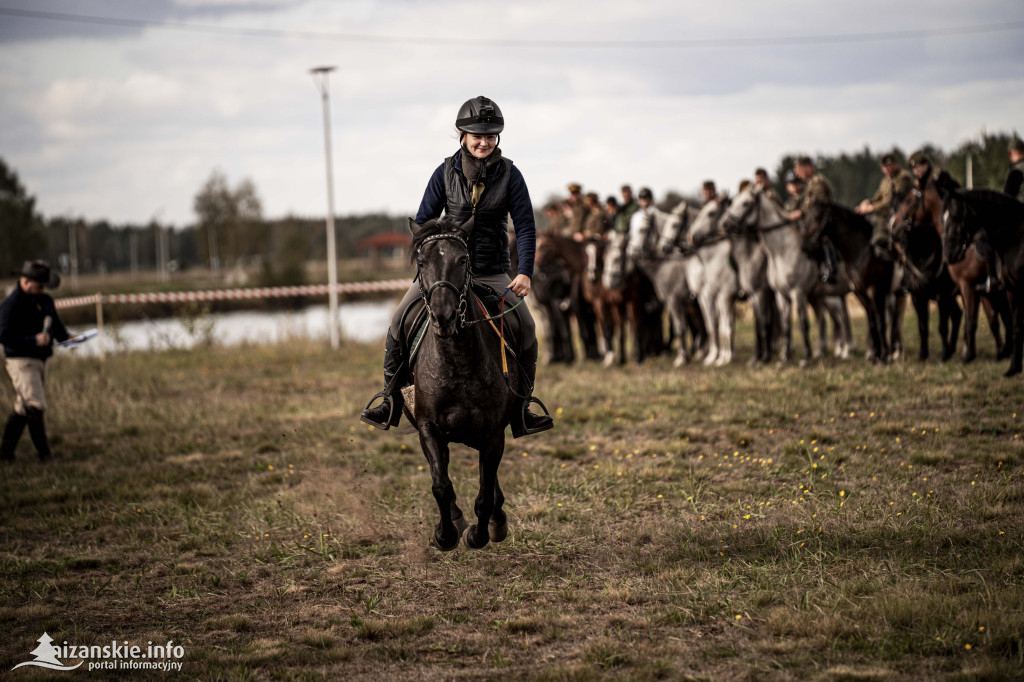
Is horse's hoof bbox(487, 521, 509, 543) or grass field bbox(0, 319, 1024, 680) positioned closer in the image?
grass field bbox(0, 319, 1024, 680)

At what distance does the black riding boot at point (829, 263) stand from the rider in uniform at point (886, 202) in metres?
0.63

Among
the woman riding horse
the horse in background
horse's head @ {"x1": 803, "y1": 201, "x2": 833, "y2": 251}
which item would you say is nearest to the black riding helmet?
the woman riding horse

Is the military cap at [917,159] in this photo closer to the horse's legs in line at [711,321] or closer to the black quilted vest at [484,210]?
the horse's legs in line at [711,321]

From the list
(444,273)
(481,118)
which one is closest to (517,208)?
(481,118)

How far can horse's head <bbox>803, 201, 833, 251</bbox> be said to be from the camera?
1322 centimetres

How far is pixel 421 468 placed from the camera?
9023 mm

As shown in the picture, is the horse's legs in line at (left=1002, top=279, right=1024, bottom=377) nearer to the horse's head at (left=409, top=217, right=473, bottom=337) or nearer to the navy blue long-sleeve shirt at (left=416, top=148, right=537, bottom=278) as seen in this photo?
the navy blue long-sleeve shirt at (left=416, top=148, right=537, bottom=278)

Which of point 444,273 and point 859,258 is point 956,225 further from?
point 444,273

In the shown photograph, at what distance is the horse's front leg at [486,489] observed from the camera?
19.2 feet

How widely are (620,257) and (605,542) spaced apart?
31.8 feet

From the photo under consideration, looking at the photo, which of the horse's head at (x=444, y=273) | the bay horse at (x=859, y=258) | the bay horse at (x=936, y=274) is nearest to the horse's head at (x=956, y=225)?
the bay horse at (x=936, y=274)

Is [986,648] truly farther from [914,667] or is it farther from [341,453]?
[341,453]

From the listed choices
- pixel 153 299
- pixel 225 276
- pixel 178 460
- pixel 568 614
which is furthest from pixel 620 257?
pixel 225 276

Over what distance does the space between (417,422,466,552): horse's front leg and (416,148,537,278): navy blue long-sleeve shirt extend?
1.30 meters
